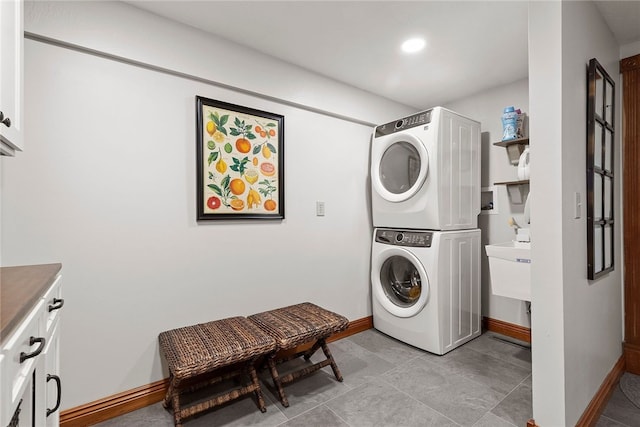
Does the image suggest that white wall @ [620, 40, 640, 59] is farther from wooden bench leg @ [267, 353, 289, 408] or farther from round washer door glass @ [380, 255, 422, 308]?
wooden bench leg @ [267, 353, 289, 408]

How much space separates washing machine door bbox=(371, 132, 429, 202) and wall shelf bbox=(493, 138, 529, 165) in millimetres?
774

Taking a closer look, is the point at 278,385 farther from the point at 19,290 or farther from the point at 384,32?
the point at 384,32

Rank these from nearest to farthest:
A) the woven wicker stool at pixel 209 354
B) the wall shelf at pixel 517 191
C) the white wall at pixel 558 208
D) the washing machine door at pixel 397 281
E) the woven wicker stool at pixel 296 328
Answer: the white wall at pixel 558 208
the woven wicker stool at pixel 209 354
the woven wicker stool at pixel 296 328
the washing machine door at pixel 397 281
the wall shelf at pixel 517 191

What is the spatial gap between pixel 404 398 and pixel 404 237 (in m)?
1.15

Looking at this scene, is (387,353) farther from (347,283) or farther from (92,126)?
(92,126)

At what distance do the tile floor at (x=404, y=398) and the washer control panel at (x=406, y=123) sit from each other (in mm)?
1793

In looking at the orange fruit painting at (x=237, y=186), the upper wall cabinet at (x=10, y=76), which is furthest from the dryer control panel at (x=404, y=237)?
the upper wall cabinet at (x=10, y=76)

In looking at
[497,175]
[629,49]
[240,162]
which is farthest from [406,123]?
[629,49]

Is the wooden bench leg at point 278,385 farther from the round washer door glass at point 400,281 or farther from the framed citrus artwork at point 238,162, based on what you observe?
the round washer door glass at point 400,281

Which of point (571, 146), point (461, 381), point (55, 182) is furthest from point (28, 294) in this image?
point (461, 381)

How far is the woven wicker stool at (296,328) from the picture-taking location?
5.63 ft

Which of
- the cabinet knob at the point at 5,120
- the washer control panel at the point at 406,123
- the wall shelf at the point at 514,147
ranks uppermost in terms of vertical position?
the washer control panel at the point at 406,123

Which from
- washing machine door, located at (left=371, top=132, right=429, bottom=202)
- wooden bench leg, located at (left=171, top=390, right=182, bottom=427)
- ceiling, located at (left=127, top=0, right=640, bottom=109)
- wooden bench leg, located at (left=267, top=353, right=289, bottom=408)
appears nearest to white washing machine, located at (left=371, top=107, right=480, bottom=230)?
washing machine door, located at (left=371, top=132, right=429, bottom=202)

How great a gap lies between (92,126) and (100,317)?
1004 mm
